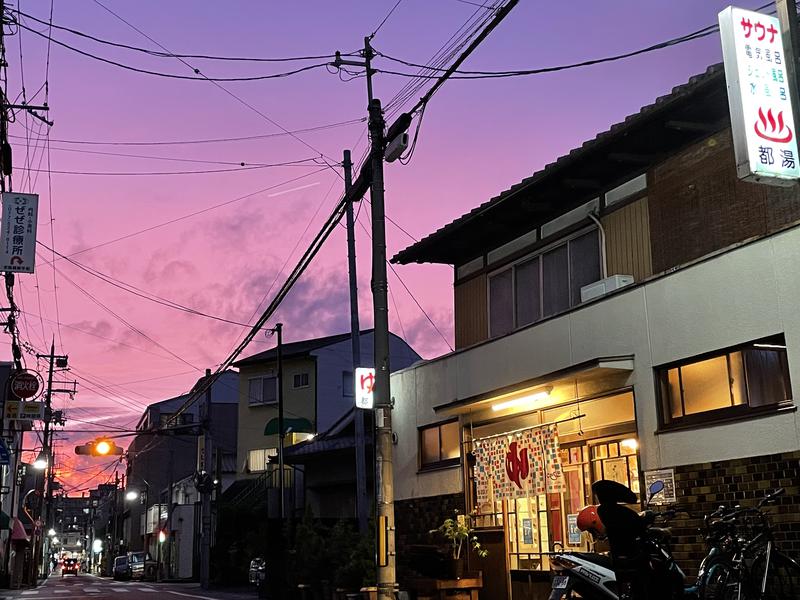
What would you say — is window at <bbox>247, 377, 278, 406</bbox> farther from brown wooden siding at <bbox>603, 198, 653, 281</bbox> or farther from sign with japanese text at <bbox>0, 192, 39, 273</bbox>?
brown wooden siding at <bbox>603, 198, 653, 281</bbox>

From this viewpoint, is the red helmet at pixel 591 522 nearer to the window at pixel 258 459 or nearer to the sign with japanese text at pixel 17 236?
the sign with japanese text at pixel 17 236

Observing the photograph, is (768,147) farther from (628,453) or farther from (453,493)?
(453,493)

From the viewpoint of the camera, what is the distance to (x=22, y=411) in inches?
1379

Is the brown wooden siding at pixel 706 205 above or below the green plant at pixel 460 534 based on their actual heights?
above

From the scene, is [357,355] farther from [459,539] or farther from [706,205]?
[706,205]

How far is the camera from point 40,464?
4769 centimetres

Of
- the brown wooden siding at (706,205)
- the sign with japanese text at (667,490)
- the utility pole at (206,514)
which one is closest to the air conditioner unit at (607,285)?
the brown wooden siding at (706,205)

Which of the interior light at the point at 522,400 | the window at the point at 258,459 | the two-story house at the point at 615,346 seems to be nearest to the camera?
the two-story house at the point at 615,346

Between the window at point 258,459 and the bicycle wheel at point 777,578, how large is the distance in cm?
3528

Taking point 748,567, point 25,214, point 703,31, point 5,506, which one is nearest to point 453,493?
point 748,567

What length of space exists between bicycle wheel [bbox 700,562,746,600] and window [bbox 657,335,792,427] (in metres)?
2.59

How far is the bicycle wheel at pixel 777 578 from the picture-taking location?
8688 mm

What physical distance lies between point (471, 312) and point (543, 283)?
2668 millimetres

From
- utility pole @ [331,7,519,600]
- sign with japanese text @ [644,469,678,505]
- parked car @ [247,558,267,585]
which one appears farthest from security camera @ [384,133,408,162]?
parked car @ [247,558,267,585]
